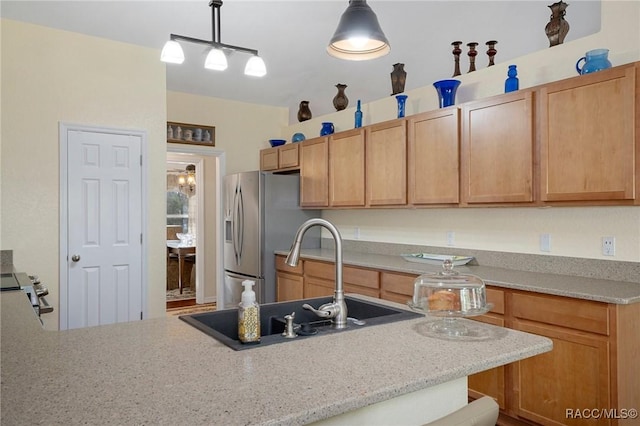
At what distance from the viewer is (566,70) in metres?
2.94

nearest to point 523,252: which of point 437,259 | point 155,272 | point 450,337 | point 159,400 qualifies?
point 437,259

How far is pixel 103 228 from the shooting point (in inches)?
154

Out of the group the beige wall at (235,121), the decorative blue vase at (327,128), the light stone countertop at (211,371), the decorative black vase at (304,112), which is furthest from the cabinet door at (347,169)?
the light stone countertop at (211,371)

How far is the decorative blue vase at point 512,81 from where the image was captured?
3.03 meters

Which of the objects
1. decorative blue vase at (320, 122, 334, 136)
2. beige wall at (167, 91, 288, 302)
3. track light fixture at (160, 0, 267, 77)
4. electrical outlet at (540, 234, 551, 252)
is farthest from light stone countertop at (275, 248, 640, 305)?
beige wall at (167, 91, 288, 302)

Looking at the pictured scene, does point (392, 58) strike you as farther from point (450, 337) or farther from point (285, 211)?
point (450, 337)

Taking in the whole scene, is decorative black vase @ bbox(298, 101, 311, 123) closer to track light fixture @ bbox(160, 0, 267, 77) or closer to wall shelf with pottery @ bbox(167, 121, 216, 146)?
wall shelf with pottery @ bbox(167, 121, 216, 146)

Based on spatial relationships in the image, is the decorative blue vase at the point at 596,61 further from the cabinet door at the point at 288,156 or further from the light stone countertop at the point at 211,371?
the cabinet door at the point at 288,156

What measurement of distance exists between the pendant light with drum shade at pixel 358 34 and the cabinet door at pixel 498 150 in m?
1.19

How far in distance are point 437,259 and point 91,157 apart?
300 centimetres

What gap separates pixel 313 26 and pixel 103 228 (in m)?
2.44

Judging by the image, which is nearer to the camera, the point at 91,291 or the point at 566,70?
the point at 566,70

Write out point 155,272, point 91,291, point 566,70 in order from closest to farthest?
point 566,70
point 91,291
point 155,272

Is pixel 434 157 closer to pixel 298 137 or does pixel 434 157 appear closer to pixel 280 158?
pixel 298 137
